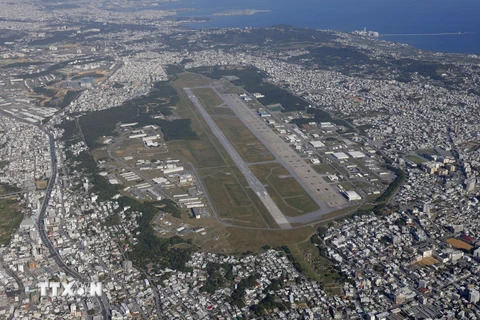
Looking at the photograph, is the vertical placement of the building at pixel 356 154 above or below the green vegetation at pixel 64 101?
above

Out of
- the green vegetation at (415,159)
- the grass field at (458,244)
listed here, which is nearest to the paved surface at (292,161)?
the grass field at (458,244)

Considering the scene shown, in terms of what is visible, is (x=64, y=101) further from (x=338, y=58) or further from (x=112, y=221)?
(x=338, y=58)

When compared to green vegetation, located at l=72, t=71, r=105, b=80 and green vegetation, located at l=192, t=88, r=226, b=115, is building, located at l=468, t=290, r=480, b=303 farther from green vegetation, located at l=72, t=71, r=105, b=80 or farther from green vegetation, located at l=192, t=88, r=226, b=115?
green vegetation, located at l=72, t=71, r=105, b=80

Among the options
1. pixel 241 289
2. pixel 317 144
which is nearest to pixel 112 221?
pixel 241 289

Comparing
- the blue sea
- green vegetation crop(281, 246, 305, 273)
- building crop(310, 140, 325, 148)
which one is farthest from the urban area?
the blue sea

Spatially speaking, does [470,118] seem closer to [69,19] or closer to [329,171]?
[329,171]

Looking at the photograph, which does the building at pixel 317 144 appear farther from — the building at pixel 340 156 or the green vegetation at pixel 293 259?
the green vegetation at pixel 293 259

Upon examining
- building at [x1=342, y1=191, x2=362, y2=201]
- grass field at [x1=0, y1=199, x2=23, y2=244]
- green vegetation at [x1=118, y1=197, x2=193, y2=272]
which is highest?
building at [x1=342, y1=191, x2=362, y2=201]
